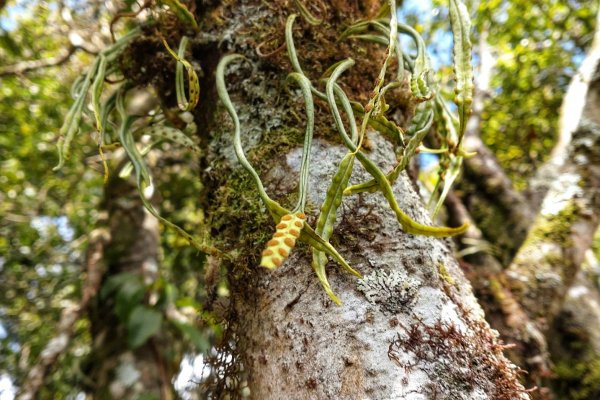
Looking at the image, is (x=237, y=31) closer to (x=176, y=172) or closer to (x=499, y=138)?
(x=176, y=172)

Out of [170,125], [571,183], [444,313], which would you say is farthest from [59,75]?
[444,313]

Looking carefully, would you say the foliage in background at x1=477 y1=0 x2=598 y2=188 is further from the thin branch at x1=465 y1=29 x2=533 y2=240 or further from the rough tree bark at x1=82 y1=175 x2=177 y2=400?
the rough tree bark at x1=82 y1=175 x2=177 y2=400

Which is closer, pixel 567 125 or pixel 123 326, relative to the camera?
pixel 567 125

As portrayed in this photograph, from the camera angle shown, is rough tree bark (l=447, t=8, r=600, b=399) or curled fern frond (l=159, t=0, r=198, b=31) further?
rough tree bark (l=447, t=8, r=600, b=399)

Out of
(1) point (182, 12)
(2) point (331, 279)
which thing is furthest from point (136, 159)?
(2) point (331, 279)

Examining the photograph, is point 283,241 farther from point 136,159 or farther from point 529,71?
point 529,71

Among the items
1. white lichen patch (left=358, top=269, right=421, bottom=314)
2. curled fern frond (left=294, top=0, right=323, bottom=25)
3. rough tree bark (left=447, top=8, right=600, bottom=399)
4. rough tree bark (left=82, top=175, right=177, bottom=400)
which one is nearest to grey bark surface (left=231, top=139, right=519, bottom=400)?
white lichen patch (left=358, top=269, right=421, bottom=314)

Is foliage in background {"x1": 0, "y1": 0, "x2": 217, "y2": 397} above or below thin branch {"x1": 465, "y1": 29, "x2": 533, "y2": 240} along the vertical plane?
below
